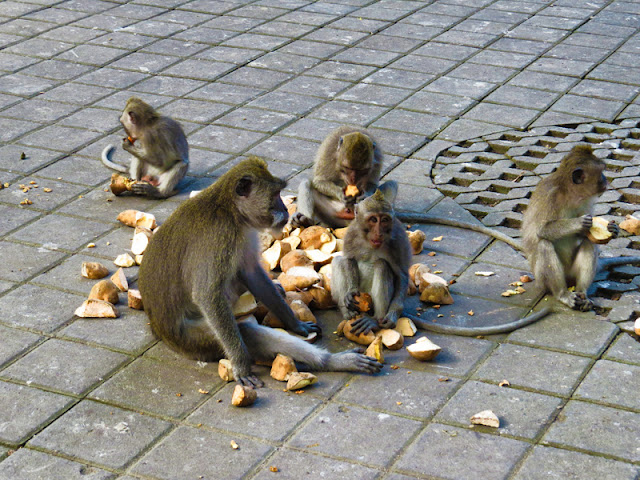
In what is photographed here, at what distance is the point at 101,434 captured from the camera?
5.09 m

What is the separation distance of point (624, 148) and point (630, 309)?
118 inches

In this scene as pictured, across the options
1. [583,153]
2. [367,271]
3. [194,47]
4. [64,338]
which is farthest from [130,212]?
[194,47]

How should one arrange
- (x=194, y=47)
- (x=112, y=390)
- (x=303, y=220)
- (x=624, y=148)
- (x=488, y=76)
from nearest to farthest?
(x=112, y=390)
(x=303, y=220)
(x=624, y=148)
(x=488, y=76)
(x=194, y=47)

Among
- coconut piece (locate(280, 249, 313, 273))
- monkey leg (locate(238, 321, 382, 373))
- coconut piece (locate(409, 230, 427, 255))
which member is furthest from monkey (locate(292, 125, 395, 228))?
monkey leg (locate(238, 321, 382, 373))

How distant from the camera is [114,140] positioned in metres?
9.13

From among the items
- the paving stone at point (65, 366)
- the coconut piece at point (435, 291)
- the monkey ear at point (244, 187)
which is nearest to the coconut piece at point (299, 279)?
the coconut piece at point (435, 291)

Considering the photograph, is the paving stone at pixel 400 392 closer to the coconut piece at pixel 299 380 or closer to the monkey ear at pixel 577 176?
the coconut piece at pixel 299 380

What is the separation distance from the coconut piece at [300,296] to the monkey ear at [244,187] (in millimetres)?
1008

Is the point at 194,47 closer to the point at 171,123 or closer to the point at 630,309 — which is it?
the point at 171,123

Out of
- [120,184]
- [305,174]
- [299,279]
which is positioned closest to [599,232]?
[299,279]

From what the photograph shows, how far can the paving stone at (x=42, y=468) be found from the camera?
475 centimetres

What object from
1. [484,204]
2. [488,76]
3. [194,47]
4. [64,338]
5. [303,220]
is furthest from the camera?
[194,47]

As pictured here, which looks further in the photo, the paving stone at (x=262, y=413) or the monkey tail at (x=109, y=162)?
the monkey tail at (x=109, y=162)

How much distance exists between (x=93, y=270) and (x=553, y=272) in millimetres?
3149
